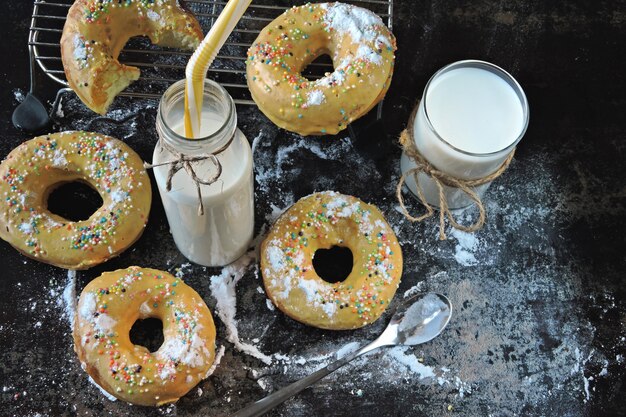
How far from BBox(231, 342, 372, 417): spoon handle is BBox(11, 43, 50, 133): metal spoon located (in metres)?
1.02

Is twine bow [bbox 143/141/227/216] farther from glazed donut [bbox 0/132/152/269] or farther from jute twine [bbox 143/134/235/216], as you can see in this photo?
glazed donut [bbox 0/132/152/269]

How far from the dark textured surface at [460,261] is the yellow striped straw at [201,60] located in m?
0.63

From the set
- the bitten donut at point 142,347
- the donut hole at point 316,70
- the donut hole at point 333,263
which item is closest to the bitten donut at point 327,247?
the donut hole at point 333,263

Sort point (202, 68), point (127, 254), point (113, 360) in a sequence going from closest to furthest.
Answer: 1. point (202, 68)
2. point (113, 360)
3. point (127, 254)

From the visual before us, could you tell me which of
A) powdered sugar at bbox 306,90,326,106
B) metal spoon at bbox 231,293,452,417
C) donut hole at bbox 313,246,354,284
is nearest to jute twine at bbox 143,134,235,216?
powdered sugar at bbox 306,90,326,106

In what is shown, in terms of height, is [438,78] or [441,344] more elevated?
[438,78]

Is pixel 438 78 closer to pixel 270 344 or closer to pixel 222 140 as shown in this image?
pixel 222 140

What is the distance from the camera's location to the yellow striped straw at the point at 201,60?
4.88ft

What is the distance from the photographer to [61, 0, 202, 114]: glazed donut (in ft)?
6.50

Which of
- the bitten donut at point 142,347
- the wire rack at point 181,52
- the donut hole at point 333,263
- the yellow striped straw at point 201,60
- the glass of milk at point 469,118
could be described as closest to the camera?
the yellow striped straw at point 201,60

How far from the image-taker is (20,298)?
206cm

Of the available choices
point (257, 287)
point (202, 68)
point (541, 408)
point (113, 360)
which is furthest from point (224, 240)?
point (541, 408)

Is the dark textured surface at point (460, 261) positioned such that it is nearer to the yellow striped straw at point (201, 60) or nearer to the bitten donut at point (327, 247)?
the bitten donut at point (327, 247)

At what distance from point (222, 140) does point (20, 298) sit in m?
0.86
